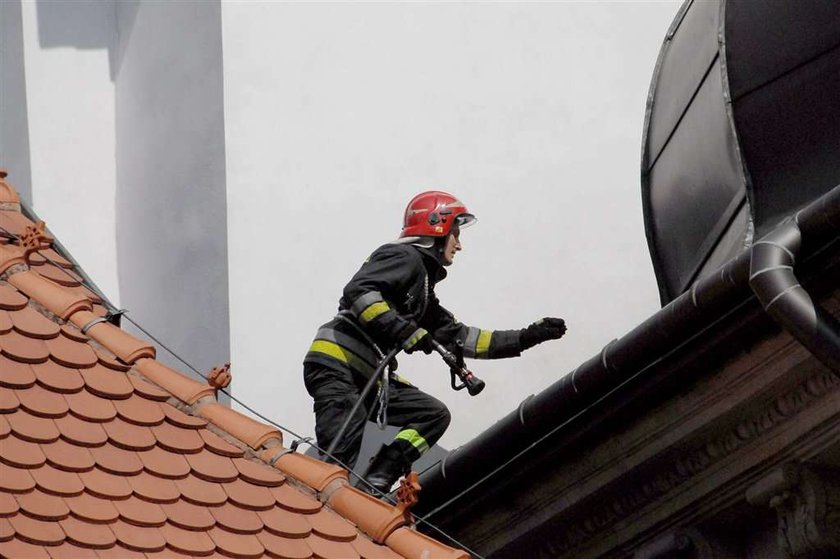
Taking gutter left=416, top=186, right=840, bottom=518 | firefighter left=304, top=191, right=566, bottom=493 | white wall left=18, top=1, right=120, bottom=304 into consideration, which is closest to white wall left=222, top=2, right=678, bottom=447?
white wall left=18, top=1, right=120, bottom=304

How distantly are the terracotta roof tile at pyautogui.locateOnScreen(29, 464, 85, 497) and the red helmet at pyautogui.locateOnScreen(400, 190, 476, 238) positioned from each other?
4.91m

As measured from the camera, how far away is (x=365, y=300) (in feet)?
45.9

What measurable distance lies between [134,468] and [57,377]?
0.56m

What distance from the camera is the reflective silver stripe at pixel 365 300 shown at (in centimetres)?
1398

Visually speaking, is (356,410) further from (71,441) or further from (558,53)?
(558,53)

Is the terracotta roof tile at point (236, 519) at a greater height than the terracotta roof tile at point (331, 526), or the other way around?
the terracotta roof tile at point (236, 519)

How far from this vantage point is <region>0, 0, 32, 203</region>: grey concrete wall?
65.9ft

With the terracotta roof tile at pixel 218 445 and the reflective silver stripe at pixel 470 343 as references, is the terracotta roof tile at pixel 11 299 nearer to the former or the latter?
the terracotta roof tile at pixel 218 445

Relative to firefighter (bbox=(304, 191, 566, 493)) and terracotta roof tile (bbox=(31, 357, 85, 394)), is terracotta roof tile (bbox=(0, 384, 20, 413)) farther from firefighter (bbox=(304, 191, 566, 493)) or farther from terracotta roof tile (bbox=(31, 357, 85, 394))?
firefighter (bbox=(304, 191, 566, 493))

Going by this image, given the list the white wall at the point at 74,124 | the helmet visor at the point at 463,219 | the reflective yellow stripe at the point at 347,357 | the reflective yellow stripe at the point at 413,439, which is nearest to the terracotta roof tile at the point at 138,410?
the reflective yellow stripe at the point at 347,357

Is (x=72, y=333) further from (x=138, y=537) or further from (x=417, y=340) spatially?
(x=417, y=340)

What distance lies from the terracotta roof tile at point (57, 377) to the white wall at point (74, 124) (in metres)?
9.52

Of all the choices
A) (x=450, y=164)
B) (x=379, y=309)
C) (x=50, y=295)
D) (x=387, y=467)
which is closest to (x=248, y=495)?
(x=50, y=295)

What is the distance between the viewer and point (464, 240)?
18.7 meters
